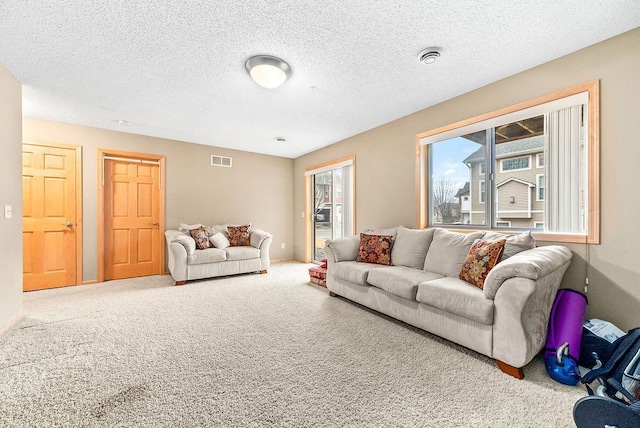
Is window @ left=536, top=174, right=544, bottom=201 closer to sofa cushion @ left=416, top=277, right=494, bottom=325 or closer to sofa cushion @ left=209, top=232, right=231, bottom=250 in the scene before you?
sofa cushion @ left=416, top=277, right=494, bottom=325

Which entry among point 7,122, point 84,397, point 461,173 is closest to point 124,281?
point 7,122

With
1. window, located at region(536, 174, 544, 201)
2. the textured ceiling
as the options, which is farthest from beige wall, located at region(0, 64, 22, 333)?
window, located at region(536, 174, 544, 201)

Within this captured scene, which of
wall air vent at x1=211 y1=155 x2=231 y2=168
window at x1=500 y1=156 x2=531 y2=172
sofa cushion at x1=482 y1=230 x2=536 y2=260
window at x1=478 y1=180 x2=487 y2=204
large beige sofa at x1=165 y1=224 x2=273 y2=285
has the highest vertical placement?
wall air vent at x1=211 y1=155 x2=231 y2=168

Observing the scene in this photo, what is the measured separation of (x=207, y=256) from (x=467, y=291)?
3.69 m

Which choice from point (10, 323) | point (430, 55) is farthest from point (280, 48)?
point (10, 323)

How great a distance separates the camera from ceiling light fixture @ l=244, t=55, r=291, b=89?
231cm

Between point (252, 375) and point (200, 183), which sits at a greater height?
point (200, 183)

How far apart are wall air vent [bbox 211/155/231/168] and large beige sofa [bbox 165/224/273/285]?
1.31 metres

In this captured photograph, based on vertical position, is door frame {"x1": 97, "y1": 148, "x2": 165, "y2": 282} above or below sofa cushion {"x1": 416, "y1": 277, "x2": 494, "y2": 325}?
above

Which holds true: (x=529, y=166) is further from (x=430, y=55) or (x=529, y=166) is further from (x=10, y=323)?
(x=10, y=323)

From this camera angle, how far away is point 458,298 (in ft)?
6.61

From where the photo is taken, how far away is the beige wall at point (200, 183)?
13.4 ft

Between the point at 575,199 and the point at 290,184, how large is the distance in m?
5.03

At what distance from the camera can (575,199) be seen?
2309mm
